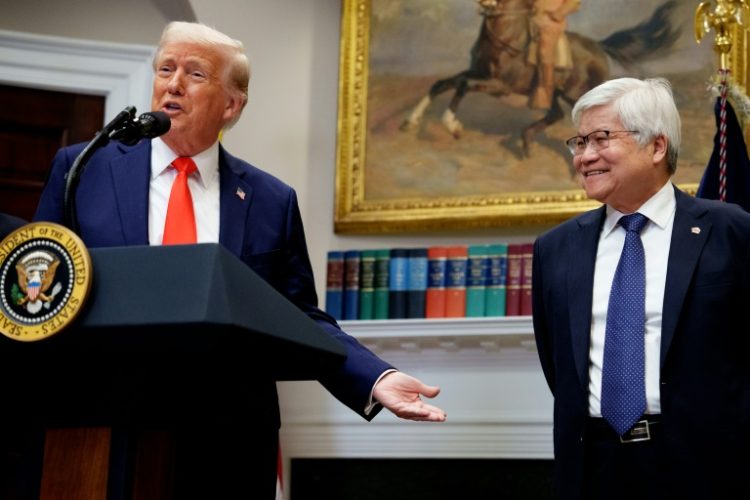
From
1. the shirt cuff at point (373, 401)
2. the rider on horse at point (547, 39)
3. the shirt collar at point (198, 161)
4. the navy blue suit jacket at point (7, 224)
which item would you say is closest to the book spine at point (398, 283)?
the rider on horse at point (547, 39)

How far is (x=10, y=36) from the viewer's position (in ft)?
15.2

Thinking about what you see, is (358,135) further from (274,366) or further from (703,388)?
(274,366)

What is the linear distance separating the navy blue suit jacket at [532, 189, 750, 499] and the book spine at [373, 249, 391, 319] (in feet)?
6.20

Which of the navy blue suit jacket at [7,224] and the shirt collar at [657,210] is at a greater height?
the shirt collar at [657,210]

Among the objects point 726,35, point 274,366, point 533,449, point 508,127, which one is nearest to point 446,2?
point 508,127

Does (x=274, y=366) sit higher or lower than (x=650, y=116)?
lower

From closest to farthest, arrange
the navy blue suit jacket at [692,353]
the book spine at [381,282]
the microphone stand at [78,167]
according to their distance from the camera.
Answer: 1. the microphone stand at [78,167]
2. the navy blue suit jacket at [692,353]
3. the book spine at [381,282]

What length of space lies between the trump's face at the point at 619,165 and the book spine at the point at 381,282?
1919 millimetres

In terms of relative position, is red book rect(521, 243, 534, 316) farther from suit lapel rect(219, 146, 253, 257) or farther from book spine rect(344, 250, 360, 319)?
suit lapel rect(219, 146, 253, 257)

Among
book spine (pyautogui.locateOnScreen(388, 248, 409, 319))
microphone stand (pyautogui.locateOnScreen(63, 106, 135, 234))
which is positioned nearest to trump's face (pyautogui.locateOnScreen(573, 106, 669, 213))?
microphone stand (pyautogui.locateOnScreen(63, 106, 135, 234))

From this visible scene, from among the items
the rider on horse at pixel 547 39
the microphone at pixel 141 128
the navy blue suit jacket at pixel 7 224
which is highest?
the rider on horse at pixel 547 39

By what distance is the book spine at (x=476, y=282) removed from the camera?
458cm

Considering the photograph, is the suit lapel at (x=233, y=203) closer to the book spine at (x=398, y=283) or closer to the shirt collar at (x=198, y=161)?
the shirt collar at (x=198, y=161)

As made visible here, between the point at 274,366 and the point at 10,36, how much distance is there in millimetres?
3685
